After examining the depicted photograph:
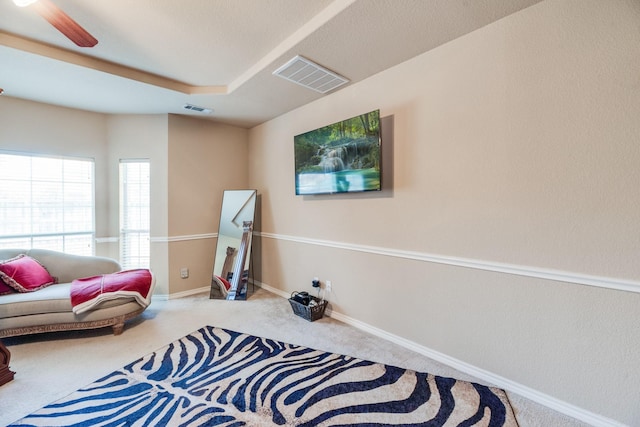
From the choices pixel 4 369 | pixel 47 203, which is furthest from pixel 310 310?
pixel 47 203

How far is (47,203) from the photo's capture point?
3.45m

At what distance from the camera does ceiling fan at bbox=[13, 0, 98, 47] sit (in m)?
1.35

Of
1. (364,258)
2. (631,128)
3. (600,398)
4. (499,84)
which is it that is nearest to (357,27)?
(499,84)

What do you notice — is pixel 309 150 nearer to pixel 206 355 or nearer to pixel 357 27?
pixel 357 27

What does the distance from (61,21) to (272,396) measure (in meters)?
2.61

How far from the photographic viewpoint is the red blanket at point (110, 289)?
2.59 metres

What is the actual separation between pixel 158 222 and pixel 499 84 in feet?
13.8

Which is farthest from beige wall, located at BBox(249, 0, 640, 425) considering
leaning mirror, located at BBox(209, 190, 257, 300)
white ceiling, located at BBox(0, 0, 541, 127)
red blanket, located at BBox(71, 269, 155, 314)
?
red blanket, located at BBox(71, 269, 155, 314)

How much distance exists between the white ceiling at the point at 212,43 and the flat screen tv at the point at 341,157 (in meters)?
0.50

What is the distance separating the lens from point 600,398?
1.59 metres

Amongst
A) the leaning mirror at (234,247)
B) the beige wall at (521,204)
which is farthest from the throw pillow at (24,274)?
the beige wall at (521,204)

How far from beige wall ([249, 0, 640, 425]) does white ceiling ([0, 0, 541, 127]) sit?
33 cm

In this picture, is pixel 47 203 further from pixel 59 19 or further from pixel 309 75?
pixel 309 75

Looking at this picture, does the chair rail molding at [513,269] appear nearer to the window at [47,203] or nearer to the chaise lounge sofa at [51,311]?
the chaise lounge sofa at [51,311]
